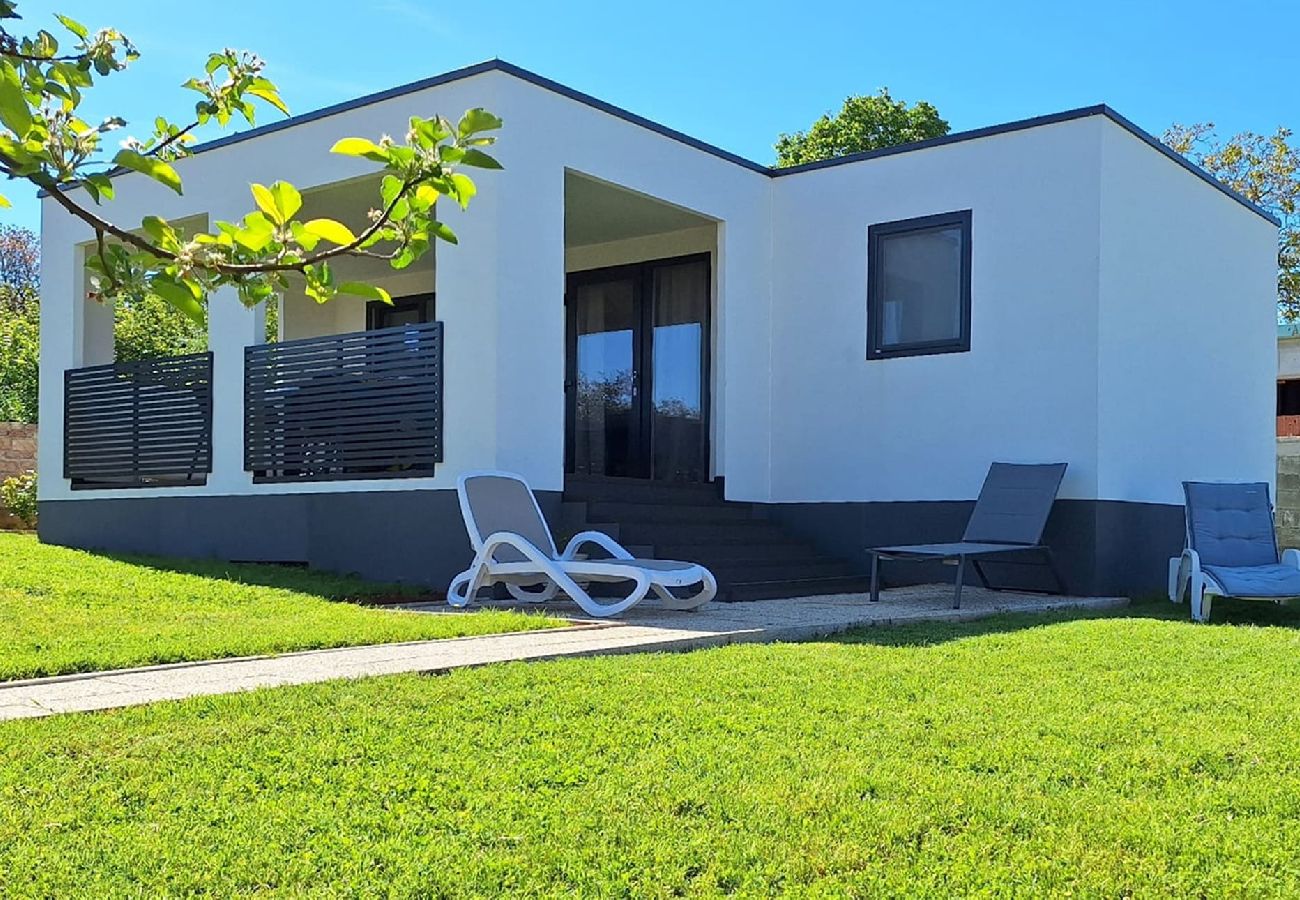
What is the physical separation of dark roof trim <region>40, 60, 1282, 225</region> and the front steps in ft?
10.2

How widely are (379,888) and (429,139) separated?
192 centimetres

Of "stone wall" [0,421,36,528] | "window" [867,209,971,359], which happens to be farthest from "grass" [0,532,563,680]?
"stone wall" [0,421,36,528]

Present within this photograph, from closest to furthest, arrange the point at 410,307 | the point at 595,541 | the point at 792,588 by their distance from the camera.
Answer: the point at 595,541 → the point at 792,588 → the point at 410,307

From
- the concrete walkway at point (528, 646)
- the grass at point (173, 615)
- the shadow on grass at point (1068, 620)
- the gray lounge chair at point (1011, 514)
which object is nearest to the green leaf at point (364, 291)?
the concrete walkway at point (528, 646)

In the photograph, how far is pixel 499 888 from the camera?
2887mm

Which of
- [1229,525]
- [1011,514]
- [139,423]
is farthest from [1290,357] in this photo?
[139,423]

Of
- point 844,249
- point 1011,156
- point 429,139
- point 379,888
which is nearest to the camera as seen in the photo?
point 429,139

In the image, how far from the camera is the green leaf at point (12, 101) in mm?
1293

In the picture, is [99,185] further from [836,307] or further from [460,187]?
[836,307]

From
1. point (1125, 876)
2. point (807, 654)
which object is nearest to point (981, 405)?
point (807, 654)

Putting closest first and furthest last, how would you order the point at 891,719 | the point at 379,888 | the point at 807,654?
the point at 379,888, the point at 891,719, the point at 807,654

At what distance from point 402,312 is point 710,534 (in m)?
6.61

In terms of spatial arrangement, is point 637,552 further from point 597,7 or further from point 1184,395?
point 597,7

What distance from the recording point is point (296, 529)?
11.3 m
